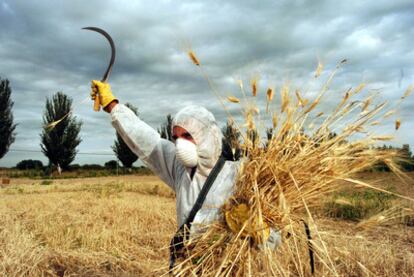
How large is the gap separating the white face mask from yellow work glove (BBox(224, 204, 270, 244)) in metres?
0.44

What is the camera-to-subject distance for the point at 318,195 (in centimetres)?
172

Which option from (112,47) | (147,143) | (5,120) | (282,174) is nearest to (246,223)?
(282,174)

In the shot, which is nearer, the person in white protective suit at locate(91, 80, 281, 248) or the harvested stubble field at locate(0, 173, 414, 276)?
the person in white protective suit at locate(91, 80, 281, 248)

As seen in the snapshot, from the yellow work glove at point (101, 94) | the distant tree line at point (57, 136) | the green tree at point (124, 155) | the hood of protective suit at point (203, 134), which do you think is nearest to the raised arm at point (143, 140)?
the yellow work glove at point (101, 94)

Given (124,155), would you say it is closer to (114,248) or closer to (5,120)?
(5,120)

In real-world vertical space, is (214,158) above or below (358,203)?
above

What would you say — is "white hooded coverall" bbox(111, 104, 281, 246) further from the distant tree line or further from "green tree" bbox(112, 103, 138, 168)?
"green tree" bbox(112, 103, 138, 168)

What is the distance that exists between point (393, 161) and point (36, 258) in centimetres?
289

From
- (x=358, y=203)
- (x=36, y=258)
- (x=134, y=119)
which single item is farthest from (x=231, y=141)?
(x=358, y=203)

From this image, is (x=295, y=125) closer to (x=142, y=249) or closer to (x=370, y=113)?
(x=370, y=113)

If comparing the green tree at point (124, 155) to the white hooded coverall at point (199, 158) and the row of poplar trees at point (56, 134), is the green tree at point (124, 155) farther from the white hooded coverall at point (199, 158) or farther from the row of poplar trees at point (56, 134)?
the white hooded coverall at point (199, 158)

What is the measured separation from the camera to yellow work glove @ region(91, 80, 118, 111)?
7.83 ft

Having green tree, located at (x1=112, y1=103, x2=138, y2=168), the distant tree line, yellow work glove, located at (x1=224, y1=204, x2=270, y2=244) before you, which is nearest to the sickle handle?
yellow work glove, located at (x1=224, y1=204, x2=270, y2=244)

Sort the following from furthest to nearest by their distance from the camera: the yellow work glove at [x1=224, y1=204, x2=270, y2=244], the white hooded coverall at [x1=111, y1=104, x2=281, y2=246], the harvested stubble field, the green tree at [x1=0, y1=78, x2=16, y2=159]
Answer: the green tree at [x1=0, y1=78, x2=16, y2=159]
the harvested stubble field
the white hooded coverall at [x1=111, y1=104, x2=281, y2=246]
the yellow work glove at [x1=224, y1=204, x2=270, y2=244]
